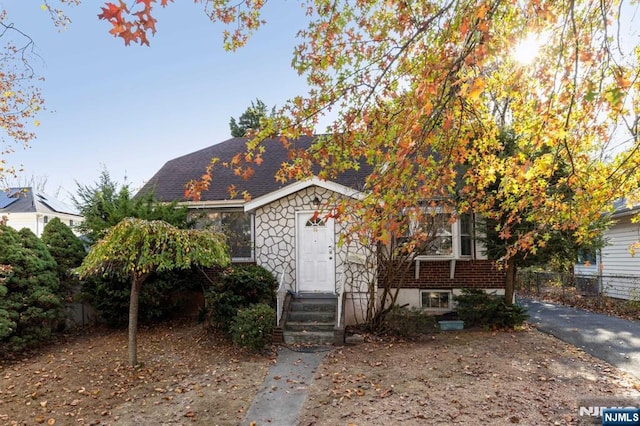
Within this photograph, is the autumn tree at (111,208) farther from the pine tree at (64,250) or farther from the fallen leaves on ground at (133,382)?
the fallen leaves on ground at (133,382)

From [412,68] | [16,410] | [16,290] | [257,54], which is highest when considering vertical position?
[257,54]

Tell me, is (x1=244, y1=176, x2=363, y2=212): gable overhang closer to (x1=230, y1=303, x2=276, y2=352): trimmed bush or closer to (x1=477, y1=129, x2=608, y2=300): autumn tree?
(x1=230, y1=303, x2=276, y2=352): trimmed bush

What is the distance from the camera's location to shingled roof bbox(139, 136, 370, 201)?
12.1 metres

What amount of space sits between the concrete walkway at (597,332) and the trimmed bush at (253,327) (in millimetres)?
6307

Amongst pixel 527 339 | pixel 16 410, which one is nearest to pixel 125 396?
pixel 16 410

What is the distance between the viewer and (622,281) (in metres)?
13.2

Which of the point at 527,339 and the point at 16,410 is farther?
the point at 527,339

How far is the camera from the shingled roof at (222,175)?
12.1 meters

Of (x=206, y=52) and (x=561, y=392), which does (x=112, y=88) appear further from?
(x=561, y=392)

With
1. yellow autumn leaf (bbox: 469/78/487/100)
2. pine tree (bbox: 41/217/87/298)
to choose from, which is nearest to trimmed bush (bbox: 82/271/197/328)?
pine tree (bbox: 41/217/87/298)

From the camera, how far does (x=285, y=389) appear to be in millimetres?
5973

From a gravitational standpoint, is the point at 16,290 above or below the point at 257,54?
below

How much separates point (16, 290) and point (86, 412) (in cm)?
415

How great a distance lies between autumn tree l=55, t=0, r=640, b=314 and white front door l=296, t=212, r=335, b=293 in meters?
4.96
